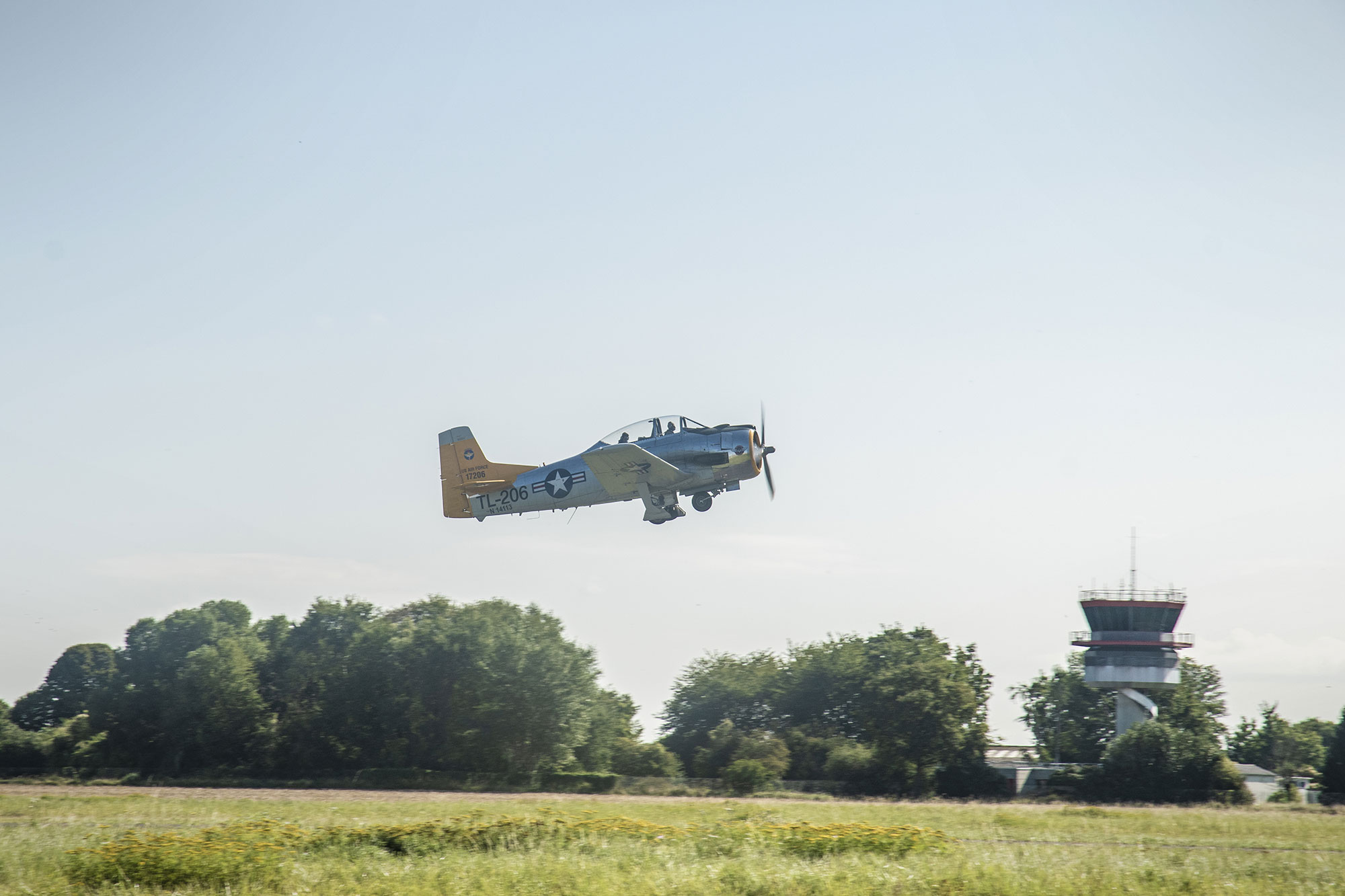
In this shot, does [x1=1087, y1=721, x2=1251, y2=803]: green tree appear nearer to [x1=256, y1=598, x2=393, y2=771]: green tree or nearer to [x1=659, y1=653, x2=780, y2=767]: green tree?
[x1=659, y1=653, x2=780, y2=767]: green tree

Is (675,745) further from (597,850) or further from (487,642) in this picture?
(597,850)

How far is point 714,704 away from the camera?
56875 millimetres

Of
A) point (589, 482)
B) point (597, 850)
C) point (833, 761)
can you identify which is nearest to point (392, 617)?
point (833, 761)

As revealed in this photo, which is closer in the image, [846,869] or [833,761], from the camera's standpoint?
[846,869]

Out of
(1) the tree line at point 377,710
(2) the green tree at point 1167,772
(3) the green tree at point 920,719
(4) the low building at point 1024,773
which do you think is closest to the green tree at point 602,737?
(1) the tree line at point 377,710

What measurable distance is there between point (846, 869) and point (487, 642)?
32.5 meters

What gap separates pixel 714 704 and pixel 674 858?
39.6m

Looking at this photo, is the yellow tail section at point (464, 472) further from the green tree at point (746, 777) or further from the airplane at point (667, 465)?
the green tree at point (746, 777)

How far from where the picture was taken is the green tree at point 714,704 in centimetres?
5578

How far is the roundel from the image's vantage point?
29.2m

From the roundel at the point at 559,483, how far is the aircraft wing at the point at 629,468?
91.1 inches

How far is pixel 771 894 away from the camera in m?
15.1

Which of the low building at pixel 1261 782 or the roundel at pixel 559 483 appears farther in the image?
the low building at pixel 1261 782

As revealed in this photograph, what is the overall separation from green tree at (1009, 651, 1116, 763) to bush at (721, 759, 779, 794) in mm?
32301
